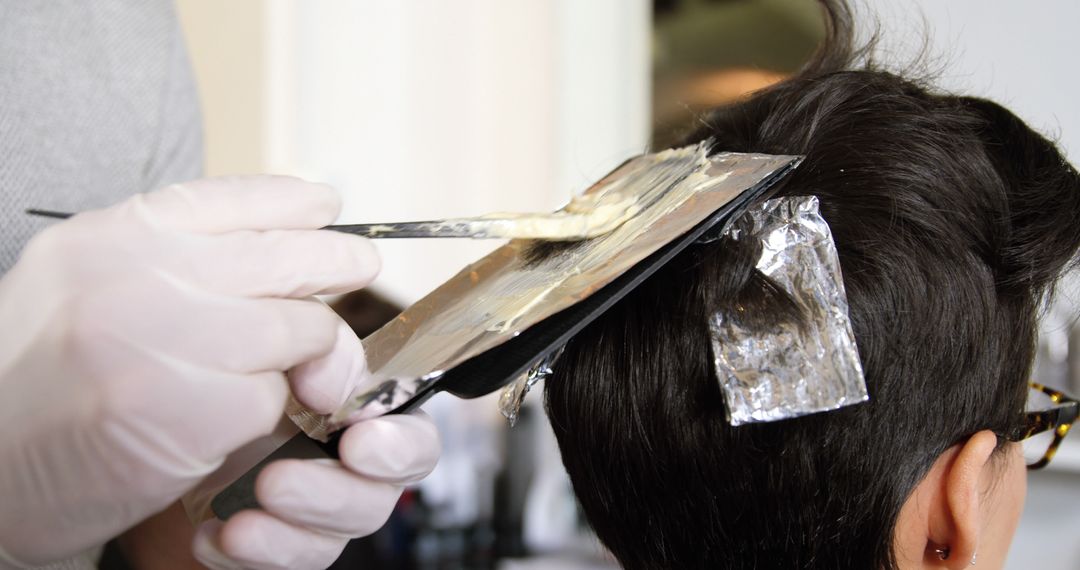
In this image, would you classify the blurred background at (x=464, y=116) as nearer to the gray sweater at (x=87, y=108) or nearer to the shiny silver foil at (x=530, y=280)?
the gray sweater at (x=87, y=108)

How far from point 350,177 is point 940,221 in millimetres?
1753

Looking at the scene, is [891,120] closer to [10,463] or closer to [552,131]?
[10,463]

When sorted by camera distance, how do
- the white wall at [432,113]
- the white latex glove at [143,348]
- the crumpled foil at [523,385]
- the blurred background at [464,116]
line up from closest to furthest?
the white latex glove at [143,348] < the crumpled foil at [523,385] < the blurred background at [464,116] < the white wall at [432,113]

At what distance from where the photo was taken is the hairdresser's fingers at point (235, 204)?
1.60 ft

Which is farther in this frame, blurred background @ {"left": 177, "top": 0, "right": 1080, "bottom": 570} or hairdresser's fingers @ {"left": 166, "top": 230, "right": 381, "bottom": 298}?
blurred background @ {"left": 177, "top": 0, "right": 1080, "bottom": 570}

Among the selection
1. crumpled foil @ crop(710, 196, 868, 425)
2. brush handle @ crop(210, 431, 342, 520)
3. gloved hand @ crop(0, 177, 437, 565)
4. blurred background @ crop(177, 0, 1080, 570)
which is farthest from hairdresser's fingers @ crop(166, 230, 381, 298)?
Answer: blurred background @ crop(177, 0, 1080, 570)

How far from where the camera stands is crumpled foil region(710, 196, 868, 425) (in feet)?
1.67

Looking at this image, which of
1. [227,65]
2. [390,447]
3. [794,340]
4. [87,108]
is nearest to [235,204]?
[390,447]

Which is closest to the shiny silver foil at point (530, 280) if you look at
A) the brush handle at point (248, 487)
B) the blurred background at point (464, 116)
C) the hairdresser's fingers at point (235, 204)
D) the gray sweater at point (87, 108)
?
the brush handle at point (248, 487)

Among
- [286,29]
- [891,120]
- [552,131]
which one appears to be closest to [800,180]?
[891,120]

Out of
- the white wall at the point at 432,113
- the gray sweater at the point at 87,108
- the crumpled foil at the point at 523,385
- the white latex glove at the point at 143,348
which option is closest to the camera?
the white latex glove at the point at 143,348

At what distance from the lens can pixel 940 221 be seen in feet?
1.86

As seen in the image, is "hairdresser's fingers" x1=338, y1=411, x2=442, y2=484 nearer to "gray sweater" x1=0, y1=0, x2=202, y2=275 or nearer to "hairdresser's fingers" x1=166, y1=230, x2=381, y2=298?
"hairdresser's fingers" x1=166, y1=230, x2=381, y2=298

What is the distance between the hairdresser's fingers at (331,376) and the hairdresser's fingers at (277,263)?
1.3 inches
